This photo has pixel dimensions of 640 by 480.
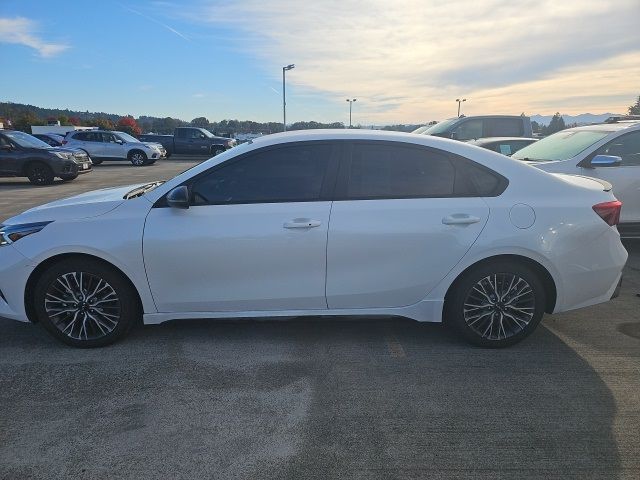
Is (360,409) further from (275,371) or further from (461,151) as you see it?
(461,151)

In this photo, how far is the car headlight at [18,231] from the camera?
3594 millimetres

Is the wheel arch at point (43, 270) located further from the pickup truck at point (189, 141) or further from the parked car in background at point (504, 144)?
the pickup truck at point (189, 141)

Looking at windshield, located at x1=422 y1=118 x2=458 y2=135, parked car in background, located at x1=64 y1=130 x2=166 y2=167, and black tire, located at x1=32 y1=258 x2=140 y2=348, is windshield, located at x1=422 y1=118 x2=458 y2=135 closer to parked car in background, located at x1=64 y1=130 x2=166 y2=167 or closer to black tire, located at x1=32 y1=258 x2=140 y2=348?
black tire, located at x1=32 y1=258 x2=140 y2=348

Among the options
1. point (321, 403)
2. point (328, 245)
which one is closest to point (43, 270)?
point (328, 245)

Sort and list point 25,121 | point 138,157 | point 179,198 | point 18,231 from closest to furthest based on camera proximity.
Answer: point 179,198, point 18,231, point 138,157, point 25,121

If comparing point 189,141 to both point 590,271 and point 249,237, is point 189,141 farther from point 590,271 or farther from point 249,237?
point 590,271

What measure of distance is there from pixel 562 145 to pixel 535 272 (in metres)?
4.27

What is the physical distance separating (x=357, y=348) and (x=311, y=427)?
107 centimetres

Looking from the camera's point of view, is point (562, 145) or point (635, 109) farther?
point (635, 109)

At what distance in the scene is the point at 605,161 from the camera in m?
6.10

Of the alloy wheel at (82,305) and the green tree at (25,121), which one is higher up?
the green tree at (25,121)

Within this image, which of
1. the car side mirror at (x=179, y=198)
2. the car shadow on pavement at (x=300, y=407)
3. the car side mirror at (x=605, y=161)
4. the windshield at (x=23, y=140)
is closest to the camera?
the car shadow on pavement at (x=300, y=407)

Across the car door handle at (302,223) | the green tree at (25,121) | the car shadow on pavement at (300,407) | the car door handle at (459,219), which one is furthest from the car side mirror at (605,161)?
the green tree at (25,121)

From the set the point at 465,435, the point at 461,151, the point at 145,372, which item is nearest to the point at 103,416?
the point at 145,372
